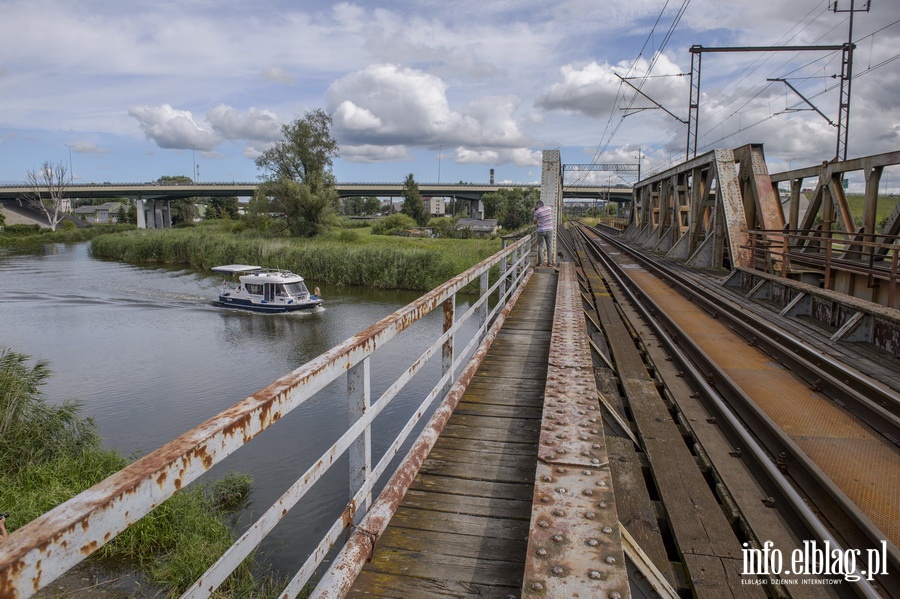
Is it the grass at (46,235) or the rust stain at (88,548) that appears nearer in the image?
the rust stain at (88,548)

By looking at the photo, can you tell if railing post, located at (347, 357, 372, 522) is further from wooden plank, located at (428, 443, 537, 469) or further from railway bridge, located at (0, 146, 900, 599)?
wooden plank, located at (428, 443, 537, 469)

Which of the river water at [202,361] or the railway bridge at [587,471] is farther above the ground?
the railway bridge at [587,471]

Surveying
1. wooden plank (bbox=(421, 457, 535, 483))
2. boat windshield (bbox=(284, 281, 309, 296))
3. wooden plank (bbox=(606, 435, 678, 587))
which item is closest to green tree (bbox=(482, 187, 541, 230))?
boat windshield (bbox=(284, 281, 309, 296))

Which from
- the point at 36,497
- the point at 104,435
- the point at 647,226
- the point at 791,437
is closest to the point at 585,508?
the point at 791,437

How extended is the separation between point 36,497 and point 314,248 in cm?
3091

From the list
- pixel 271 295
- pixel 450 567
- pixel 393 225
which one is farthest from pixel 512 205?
pixel 450 567

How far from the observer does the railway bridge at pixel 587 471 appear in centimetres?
176

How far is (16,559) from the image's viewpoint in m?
0.98

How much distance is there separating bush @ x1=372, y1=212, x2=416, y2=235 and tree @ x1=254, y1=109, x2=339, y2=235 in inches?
609

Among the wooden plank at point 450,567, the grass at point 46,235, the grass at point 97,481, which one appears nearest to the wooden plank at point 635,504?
the wooden plank at point 450,567

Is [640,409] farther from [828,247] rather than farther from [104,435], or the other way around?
[104,435]

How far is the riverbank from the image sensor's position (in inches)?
1248

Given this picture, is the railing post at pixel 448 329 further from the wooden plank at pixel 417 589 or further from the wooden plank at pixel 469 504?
the wooden plank at pixel 417 589

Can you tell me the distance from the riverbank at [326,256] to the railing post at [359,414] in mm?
26512
